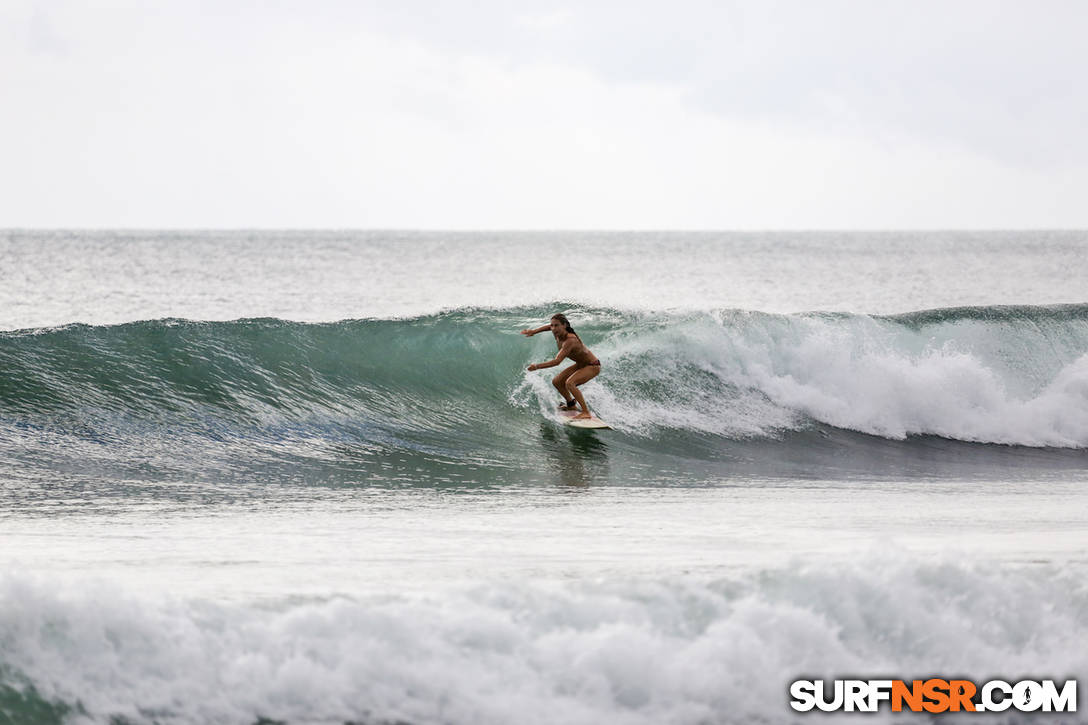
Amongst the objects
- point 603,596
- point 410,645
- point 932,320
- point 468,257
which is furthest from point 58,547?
point 468,257

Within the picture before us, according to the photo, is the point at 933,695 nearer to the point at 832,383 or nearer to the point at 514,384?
the point at 514,384

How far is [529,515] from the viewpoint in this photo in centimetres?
749

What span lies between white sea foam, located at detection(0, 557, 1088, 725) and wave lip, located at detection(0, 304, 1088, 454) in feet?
19.9

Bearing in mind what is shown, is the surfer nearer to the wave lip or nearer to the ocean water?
the ocean water

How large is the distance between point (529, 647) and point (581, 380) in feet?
23.8

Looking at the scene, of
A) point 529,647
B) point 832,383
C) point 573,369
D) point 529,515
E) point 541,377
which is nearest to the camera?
point 529,647

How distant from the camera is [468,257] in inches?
2645

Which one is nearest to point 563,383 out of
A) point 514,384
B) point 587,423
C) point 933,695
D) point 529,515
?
point 587,423

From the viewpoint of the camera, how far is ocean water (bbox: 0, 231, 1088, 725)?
4531 mm

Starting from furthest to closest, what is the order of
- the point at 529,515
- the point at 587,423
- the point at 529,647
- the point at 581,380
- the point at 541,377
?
the point at 541,377 → the point at 581,380 → the point at 587,423 → the point at 529,515 → the point at 529,647

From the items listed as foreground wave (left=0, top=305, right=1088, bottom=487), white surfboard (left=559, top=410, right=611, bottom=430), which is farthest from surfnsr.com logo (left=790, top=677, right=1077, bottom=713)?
white surfboard (left=559, top=410, right=611, bottom=430)

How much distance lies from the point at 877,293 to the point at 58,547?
123 ft

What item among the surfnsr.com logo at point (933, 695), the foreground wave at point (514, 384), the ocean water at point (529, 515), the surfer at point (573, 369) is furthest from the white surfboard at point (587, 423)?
the surfnsr.com logo at point (933, 695)

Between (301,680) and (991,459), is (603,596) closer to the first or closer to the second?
(301,680)
